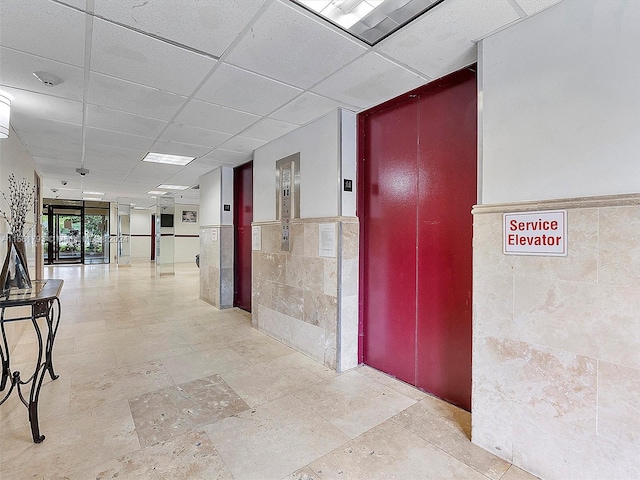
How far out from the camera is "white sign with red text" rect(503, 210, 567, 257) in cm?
172

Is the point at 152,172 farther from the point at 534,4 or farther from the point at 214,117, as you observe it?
the point at 534,4

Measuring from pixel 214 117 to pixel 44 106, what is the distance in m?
1.61

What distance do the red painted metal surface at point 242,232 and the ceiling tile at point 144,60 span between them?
9.73 ft

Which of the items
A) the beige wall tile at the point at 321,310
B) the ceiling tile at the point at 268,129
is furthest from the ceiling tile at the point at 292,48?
the beige wall tile at the point at 321,310

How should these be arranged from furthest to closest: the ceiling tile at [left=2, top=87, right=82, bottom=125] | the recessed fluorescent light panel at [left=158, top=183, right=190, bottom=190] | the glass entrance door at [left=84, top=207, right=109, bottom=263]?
the glass entrance door at [left=84, top=207, right=109, bottom=263] → the recessed fluorescent light panel at [left=158, top=183, right=190, bottom=190] → the ceiling tile at [left=2, top=87, right=82, bottom=125]

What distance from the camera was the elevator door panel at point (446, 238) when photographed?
2.51 m

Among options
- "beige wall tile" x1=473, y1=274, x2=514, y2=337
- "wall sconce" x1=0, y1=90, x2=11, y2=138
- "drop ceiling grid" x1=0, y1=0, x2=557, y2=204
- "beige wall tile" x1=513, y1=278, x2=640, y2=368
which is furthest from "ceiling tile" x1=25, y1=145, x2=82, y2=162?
"beige wall tile" x1=513, y1=278, x2=640, y2=368

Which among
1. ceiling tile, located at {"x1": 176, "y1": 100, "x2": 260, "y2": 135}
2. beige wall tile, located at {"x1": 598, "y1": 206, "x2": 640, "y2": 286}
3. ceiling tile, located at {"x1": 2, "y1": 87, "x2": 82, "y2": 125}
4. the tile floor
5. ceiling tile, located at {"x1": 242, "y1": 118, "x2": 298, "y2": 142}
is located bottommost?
the tile floor

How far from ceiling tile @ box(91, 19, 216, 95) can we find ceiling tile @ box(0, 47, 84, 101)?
0.26 m

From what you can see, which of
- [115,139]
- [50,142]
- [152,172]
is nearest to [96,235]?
[152,172]

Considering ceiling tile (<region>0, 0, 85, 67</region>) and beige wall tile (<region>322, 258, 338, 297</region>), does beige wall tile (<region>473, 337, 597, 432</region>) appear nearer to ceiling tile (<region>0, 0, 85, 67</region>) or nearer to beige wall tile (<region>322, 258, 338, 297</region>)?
beige wall tile (<region>322, 258, 338, 297</region>)

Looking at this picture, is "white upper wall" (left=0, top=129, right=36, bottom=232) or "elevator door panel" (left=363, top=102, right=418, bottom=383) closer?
"elevator door panel" (left=363, top=102, right=418, bottom=383)

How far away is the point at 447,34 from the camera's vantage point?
1.98 meters

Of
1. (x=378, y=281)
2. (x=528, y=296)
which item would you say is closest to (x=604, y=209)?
(x=528, y=296)
